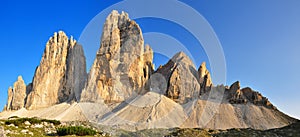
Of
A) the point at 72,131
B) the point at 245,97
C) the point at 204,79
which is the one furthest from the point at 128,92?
the point at 72,131

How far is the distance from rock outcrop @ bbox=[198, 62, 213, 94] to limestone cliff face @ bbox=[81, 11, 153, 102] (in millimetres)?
23715

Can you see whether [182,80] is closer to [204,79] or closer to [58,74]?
[204,79]

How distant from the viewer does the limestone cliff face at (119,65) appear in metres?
129

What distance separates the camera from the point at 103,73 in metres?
134

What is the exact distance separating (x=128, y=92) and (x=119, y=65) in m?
13.0

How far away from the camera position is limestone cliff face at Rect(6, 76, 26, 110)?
146500 millimetres

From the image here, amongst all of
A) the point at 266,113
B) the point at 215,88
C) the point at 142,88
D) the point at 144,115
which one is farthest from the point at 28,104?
the point at 266,113

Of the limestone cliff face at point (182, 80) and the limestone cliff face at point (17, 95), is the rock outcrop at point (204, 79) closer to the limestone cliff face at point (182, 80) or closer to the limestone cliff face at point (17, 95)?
the limestone cliff face at point (182, 80)

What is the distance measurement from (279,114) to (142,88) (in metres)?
56.7

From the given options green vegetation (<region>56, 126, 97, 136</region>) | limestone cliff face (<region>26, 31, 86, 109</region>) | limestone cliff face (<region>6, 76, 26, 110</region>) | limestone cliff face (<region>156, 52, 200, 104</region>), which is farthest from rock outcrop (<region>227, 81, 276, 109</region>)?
green vegetation (<region>56, 126, 97, 136</region>)

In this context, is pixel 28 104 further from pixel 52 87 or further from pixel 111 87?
pixel 111 87

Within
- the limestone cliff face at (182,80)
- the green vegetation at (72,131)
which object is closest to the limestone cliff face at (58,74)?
the limestone cliff face at (182,80)

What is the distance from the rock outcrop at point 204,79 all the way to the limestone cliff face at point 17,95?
278ft

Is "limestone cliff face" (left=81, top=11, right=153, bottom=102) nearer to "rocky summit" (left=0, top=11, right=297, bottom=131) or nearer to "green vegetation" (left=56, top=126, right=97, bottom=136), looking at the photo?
"rocky summit" (left=0, top=11, right=297, bottom=131)
